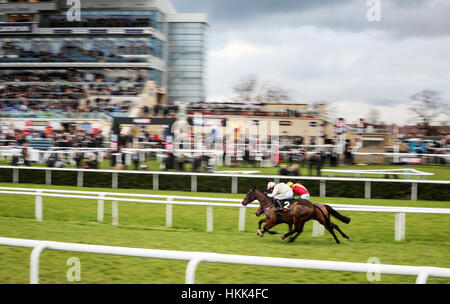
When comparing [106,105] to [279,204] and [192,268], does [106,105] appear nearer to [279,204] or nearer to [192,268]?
[279,204]

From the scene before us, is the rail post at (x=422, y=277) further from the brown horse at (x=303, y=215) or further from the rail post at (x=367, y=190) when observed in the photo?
the rail post at (x=367, y=190)

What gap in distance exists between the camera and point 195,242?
594 cm

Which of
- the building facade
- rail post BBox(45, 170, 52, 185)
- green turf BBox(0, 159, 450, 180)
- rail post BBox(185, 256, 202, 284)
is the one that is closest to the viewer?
rail post BBox(185, 256, 202, 284)

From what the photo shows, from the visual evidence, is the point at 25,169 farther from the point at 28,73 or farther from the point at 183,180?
the point at 28,73

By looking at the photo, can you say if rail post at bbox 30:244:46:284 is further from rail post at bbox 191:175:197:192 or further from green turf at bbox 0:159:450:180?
green turf at bbox 0:159:450:180

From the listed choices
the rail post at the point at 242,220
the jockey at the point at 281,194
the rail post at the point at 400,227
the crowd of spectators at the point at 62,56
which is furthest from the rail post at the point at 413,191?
the crowd of spectators at the point at 62,56

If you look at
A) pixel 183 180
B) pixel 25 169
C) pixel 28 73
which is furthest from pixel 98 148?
pixel 28 73

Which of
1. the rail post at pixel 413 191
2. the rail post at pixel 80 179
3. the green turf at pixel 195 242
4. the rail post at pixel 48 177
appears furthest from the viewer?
the rail post at pixel 48 177

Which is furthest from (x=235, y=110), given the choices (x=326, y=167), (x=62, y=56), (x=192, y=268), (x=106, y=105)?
(x=192, y=268)

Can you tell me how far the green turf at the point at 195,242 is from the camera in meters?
3.82

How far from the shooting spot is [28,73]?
30.8 m

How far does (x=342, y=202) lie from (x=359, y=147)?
33.1ft

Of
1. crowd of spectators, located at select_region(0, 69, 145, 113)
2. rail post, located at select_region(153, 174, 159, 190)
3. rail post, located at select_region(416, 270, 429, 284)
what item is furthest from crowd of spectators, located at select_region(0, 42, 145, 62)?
rail post, located at select_region(416, 270, 429, 284)

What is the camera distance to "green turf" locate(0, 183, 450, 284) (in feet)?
12.5
